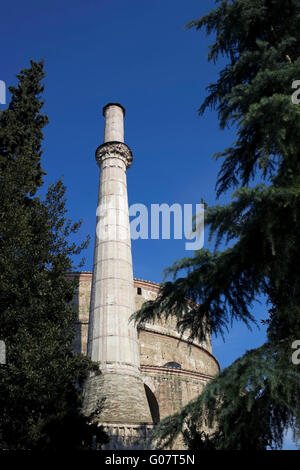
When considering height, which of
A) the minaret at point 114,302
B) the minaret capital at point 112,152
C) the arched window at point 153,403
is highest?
the minaret capital at point 112,152

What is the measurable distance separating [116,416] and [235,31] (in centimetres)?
965

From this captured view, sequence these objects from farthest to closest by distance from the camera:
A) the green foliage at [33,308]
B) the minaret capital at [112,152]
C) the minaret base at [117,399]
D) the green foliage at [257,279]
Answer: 1. the minaret capital at [112,152]
2. the minaret base at [117,399]
3. the green foliage at [33,308]
4. the green foliage at [257,279]

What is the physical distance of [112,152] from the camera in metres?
17.9

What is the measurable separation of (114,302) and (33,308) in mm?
4154

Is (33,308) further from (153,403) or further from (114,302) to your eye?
(153,403)

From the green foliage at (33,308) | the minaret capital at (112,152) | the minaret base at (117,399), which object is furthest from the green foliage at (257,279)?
the minaret capital at (112,152)

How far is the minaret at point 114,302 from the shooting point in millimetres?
12148

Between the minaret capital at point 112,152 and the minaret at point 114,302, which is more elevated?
the minaret capital at point 112,152

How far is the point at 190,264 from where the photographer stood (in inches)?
226

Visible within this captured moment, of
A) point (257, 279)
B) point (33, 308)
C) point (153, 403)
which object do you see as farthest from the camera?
point (153, 403)

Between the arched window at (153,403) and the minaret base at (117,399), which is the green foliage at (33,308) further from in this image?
the arched window at (153,403)

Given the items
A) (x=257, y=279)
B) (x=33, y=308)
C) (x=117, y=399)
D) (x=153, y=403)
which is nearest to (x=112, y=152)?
(x=33, y=308)

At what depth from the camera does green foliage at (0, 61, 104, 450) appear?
909cm

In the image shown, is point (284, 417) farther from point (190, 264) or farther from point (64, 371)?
point (64, 371)
